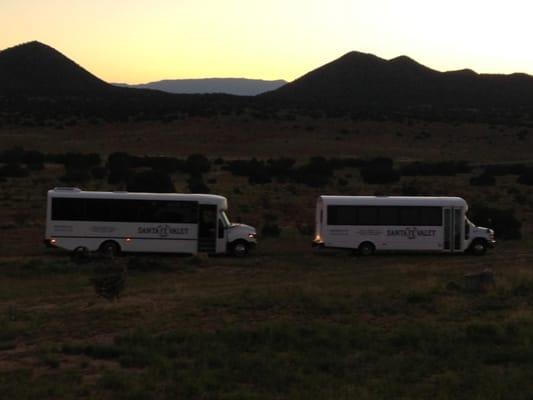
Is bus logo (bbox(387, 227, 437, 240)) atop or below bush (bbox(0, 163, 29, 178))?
below

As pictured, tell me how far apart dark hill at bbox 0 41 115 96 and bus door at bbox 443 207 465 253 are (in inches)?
5039

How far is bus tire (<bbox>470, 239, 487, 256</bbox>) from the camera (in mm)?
29500

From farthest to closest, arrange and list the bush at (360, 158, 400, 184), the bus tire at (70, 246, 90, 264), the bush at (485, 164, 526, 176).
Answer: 1. the bush at (485, 164, 526, 176)
2. the bush at (360, 158, 400, 184)
3. the bus tire at (70, 246, 90, 264)

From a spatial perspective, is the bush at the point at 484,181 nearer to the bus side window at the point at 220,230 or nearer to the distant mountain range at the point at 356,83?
the bus side window at the point at 220,230

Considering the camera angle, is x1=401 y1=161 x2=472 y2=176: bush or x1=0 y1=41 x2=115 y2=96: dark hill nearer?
x1=401 y1=161 x2=472 y2=176: bush

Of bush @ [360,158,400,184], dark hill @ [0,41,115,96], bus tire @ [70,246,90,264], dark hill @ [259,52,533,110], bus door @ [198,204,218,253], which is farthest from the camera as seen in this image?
dark hill @ [259,52,533,110]

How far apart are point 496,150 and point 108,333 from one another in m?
76.1

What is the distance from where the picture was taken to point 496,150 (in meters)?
83.8

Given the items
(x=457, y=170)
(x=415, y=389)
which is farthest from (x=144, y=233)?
(x=457, y=170)

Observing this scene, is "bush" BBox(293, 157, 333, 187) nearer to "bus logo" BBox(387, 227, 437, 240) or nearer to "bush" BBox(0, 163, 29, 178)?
"bush" BBox(0, 163, 29, 178)

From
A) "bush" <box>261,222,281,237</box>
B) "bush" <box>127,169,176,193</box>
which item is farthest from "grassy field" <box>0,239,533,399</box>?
"bush" <box>127,169,176,193</box>

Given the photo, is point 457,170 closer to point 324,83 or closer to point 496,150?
point 496,150

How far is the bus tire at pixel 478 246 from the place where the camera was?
1161 inches

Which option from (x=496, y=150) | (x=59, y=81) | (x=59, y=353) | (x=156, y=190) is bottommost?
(x=59, y=353)
